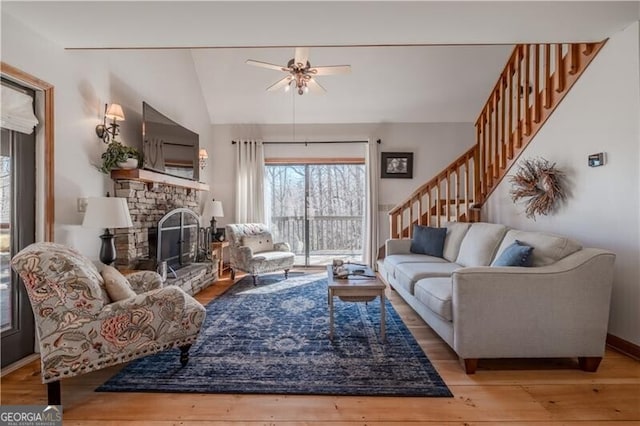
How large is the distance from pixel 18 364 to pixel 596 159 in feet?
15.0

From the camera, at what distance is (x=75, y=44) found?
2465mm

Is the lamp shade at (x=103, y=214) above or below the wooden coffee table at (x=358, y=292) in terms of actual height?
above

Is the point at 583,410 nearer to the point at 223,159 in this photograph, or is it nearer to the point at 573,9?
the point at 573,9

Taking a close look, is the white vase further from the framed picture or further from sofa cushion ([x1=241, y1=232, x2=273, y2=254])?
the framed picture

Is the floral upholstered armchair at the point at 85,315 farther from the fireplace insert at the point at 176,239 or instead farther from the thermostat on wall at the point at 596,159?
the thermostat on wall at the point at 596,159

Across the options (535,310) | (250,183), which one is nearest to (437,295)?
(535,310)

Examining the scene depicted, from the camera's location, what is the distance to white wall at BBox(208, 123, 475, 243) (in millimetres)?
5738

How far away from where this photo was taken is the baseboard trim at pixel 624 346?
2.32 meters

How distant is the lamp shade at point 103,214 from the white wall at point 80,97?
254mm

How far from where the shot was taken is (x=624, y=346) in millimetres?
2398

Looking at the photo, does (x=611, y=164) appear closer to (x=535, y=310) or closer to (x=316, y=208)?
(x=535, y=310)

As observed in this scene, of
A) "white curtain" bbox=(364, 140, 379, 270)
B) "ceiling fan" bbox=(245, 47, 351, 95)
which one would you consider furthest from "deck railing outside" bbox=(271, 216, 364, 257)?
"ceiling fan" bbox=(245, 47, 351, 95)

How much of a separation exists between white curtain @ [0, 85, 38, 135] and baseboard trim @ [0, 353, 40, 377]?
63.3 inches

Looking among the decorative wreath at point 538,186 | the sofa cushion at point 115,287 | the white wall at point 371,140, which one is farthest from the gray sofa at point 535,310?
the white wall at point 371,140
